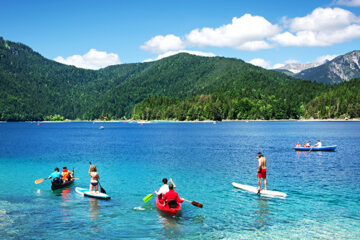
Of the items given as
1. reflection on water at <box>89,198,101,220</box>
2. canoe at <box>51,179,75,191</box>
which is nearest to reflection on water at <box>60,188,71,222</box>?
canoe at <box>51,179,75,191</box>

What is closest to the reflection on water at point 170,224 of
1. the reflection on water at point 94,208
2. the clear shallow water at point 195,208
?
the clear shallow water at point 195,208

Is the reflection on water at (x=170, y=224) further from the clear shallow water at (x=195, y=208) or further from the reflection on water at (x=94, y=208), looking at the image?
the reflection on water at (x=94, y=208)

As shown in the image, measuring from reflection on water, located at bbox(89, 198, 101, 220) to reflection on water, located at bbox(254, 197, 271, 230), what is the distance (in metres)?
13.5

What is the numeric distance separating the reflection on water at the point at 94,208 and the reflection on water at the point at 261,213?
1351 cm

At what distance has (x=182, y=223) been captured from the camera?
26.9 meters

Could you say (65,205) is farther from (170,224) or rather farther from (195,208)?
(195,208)

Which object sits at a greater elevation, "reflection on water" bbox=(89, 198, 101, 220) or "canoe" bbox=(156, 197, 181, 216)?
"canoe" bbox=(156, 197, 181, 216)

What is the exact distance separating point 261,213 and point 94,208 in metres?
15.4

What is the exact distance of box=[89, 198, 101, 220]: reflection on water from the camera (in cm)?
2876

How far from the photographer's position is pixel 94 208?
103 ft

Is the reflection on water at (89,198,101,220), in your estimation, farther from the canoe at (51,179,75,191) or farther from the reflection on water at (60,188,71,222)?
the canoe at (51,179,75,191)

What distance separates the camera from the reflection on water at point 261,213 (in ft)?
85.8

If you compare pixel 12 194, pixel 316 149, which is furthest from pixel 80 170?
pixel 316 149

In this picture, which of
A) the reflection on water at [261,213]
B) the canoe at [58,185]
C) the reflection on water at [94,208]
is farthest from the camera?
the canoe at [58,185]
